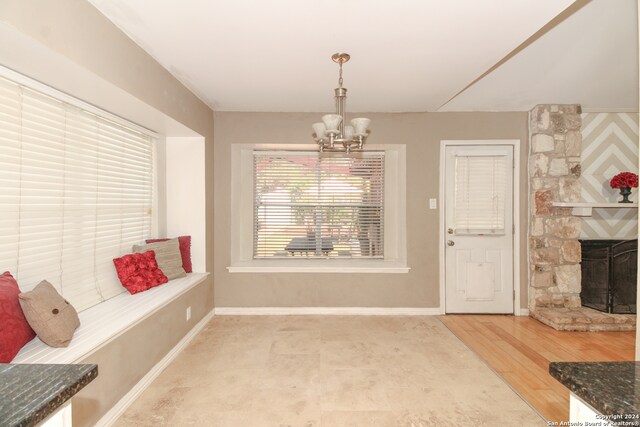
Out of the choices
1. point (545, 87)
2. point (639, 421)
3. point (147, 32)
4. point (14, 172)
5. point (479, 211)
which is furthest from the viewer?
point (479, 211)

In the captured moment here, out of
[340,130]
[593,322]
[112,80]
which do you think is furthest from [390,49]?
[593,322]

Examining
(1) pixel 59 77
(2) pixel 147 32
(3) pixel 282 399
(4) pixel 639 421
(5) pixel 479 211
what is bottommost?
(3) pixel 282 399

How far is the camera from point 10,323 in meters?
1.59

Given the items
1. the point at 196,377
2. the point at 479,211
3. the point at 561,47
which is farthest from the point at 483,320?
the point at 196,377

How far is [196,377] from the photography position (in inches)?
98.5

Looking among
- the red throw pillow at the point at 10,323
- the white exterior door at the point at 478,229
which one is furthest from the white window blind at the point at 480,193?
the red throw pillow at the point at 10,323

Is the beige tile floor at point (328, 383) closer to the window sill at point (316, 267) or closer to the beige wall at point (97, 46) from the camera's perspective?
the window sill at point (316, 267)

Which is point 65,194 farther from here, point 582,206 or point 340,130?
point 582,206

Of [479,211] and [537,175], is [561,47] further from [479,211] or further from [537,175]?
[479,211]

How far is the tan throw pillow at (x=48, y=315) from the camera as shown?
5.44ft

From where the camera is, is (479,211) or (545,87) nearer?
(545,87)

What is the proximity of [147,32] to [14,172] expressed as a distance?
1.17m

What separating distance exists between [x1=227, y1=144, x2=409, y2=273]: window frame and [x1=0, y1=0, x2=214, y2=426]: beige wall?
0.92 m

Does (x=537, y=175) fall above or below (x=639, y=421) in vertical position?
above
